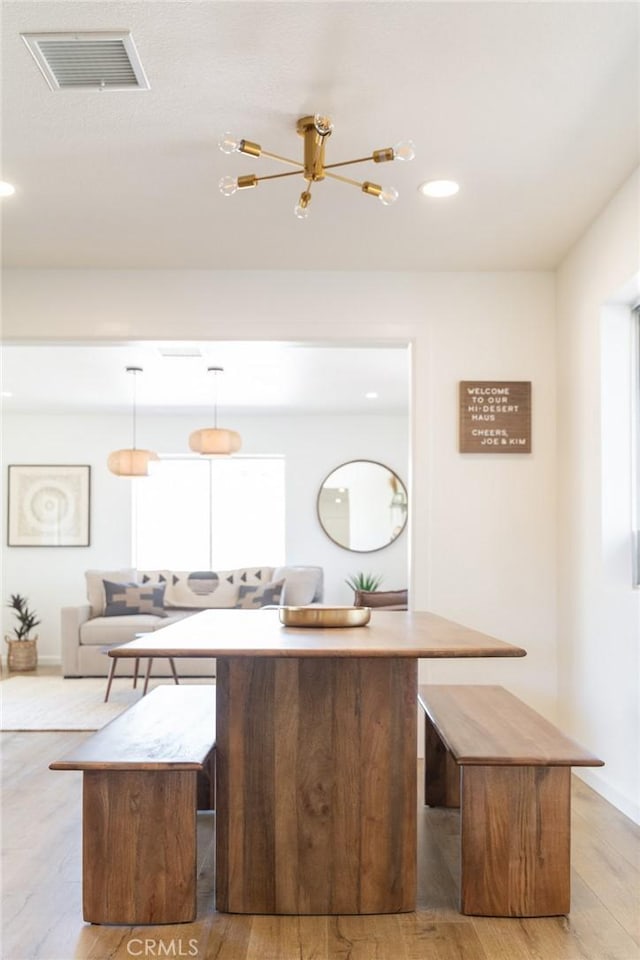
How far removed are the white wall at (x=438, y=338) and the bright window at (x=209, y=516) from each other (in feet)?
15.3

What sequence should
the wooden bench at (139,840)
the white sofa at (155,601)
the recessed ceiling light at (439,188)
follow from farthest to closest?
the white sofa at (155,601) → the recessed ceiling light at (439,188) → the wooden bench at (139,840)

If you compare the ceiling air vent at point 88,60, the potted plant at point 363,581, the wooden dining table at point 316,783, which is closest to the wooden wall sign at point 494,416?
the wooden dining table at point 316,783

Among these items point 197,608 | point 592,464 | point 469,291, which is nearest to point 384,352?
point 469,291

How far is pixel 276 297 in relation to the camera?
4.57 metres

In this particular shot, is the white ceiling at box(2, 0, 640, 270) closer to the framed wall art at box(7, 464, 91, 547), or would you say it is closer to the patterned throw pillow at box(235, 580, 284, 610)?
the patterned throw pillow at box(235, 580, 284, 610)

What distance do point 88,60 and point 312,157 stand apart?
0.75 meters

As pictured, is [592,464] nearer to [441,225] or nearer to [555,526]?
[555,526]

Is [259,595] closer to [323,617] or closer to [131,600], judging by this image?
[131,600]

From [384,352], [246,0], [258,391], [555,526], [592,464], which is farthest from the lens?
[258,391]

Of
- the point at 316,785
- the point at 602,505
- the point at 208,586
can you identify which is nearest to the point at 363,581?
the point at 208,586

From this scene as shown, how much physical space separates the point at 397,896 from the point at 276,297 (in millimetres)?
3039

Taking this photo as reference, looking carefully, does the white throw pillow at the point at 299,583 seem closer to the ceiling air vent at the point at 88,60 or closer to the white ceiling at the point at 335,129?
the white ceiling at the point at 335,129

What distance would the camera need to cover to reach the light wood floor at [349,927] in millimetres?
2197

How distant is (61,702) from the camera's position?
605 centimetres
